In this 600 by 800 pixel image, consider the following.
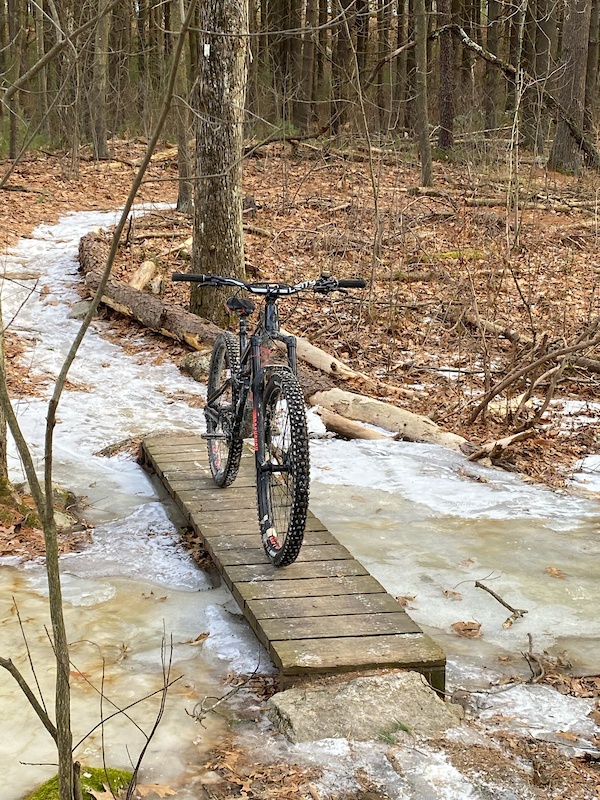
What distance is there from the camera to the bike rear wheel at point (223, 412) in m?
5.62

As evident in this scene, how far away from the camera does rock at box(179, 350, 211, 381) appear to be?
30.8 ft

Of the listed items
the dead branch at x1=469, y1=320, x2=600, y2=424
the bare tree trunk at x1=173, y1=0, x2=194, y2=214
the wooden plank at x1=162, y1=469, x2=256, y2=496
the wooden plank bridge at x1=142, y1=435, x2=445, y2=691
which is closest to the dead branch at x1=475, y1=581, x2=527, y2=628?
the wooden plank bridge at x1=142, y1=435, x2=445, y2=691

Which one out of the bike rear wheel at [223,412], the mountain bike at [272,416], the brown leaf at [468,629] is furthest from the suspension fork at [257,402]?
the brown leaf at [468,629]

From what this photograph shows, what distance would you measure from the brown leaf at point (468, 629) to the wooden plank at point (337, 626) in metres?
0.56

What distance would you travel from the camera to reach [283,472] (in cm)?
459

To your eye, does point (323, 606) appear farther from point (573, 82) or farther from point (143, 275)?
point (573, 82)

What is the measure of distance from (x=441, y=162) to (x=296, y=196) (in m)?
5.83

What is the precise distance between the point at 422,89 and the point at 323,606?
14154 millimetres

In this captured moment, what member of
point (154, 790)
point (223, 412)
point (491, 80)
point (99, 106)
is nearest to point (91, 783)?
point (154, 790)

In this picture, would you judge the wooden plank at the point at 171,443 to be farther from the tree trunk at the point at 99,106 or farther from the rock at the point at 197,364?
the tree trunk at the point at 99,106

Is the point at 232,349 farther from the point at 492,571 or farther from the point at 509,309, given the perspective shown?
the point at 509,309

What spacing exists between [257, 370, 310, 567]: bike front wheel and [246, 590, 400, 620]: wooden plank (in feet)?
0.95

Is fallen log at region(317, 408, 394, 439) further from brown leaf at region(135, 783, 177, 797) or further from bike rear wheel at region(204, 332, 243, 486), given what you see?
brown leaf at region(135, 783, 177, 797)

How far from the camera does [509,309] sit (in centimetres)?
1161
